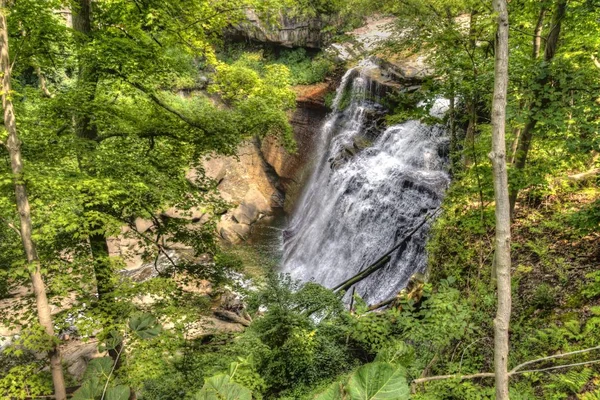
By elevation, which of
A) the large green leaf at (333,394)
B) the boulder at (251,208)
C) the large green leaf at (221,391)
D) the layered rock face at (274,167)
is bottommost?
the boulder at (251,208)

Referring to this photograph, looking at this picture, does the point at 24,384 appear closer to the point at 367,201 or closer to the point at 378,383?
the point at 378,383

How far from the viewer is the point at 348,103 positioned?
17.8 meters

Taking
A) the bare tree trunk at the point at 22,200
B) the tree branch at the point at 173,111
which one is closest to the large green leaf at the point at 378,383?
the bare tree trunk at the point at 22,200

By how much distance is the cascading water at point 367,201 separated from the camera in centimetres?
1012

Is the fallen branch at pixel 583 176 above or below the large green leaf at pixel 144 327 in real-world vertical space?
above

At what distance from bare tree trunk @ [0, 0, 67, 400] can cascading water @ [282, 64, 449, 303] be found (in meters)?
7.31

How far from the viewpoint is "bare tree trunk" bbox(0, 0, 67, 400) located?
3.21 meters

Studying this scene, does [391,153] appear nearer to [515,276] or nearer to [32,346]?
[515,276]

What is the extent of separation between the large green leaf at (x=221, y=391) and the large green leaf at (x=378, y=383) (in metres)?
0.51

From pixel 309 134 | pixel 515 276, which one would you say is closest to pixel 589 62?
pixel 515 276

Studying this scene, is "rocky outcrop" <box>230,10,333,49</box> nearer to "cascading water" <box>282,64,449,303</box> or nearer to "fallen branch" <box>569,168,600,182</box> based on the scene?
"cascading water" <box>282,64,449,303</box>

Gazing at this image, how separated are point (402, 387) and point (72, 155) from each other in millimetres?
5299

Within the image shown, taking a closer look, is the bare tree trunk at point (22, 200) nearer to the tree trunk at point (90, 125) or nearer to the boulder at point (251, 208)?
the tree trunk at point (90, 125)

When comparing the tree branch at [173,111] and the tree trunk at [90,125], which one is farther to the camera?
the tree branch at [173,111]
